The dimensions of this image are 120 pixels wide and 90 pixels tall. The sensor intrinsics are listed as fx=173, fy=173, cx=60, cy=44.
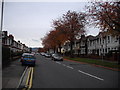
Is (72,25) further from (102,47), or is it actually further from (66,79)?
(66,79)

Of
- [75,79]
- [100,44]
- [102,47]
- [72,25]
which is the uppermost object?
[72,25]

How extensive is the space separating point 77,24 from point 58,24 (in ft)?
21.8

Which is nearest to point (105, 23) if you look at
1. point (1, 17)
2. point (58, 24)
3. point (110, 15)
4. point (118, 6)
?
point (110, 15)

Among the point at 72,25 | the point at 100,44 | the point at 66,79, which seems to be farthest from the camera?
the point at 100,44

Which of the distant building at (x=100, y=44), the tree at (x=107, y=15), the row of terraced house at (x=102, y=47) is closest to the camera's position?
the tree at (x=107, y=15)

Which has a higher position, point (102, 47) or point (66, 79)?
point (102, 47)

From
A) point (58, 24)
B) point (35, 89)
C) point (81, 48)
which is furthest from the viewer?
point (81, 48)

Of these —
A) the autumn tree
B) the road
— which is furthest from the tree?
the autumn tree

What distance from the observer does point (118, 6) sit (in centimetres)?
1808

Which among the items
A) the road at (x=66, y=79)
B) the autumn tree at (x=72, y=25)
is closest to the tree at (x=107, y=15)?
the road at (x=66, y=79)

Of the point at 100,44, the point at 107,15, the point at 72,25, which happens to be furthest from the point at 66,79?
the point at 100,44

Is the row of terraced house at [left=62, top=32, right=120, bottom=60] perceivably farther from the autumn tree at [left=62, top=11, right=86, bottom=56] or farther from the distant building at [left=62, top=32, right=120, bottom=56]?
the autumn tree at [left=62, top=11, right=86, bottom=56]

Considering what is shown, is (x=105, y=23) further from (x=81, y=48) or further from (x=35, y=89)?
(x=81, y=48)

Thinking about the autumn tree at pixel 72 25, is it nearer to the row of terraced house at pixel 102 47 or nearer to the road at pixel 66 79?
the row of terraced house at pixel 102 47
